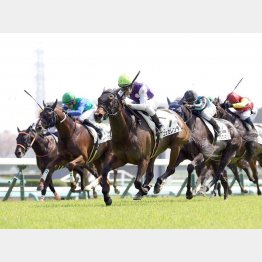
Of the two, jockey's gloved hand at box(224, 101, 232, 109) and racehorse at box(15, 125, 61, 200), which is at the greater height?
jockey's gloved hand at box(224, 101, 232, 109)

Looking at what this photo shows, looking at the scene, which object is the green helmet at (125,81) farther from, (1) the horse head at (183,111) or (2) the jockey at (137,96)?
(1) the horse head at (183,111)

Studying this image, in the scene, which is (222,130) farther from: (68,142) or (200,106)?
(68,142)

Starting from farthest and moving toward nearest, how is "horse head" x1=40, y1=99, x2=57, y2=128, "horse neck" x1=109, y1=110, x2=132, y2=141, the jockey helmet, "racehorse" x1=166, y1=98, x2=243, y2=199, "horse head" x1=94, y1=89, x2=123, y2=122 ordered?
"racehorse" x1=166, y1=98, x2=243, y2=199 < the jockey helmet < "horse head" x1=40, y1=99, x2=57, y2=128 < "horse neck" x1=109, y1=110, x2=132, y2=141 < "horse head" x1=94, y1=89, x2=123, y2=122

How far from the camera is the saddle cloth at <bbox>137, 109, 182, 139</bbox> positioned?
14.3 m

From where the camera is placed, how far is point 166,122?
14.8 meters

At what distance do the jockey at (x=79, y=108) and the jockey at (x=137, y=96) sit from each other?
231cm

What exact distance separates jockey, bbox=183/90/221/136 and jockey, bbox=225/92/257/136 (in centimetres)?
145

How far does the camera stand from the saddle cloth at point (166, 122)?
46.8ft

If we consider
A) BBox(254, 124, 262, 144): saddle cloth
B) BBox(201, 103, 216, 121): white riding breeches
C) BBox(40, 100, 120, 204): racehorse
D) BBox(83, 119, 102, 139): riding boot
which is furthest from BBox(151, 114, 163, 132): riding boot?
BBox(254, 124, 262, 144): saddle cloth

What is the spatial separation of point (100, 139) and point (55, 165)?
4.10 ft

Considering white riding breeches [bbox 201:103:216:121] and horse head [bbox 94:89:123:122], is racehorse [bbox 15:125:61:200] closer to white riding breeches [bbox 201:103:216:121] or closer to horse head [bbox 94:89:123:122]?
white riding breeches [bbox 201:103:216:121]

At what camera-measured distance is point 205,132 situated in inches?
635

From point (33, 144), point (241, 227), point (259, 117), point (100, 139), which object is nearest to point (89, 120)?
point (100, 139)

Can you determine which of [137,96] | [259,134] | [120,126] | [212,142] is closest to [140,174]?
[120,126]
